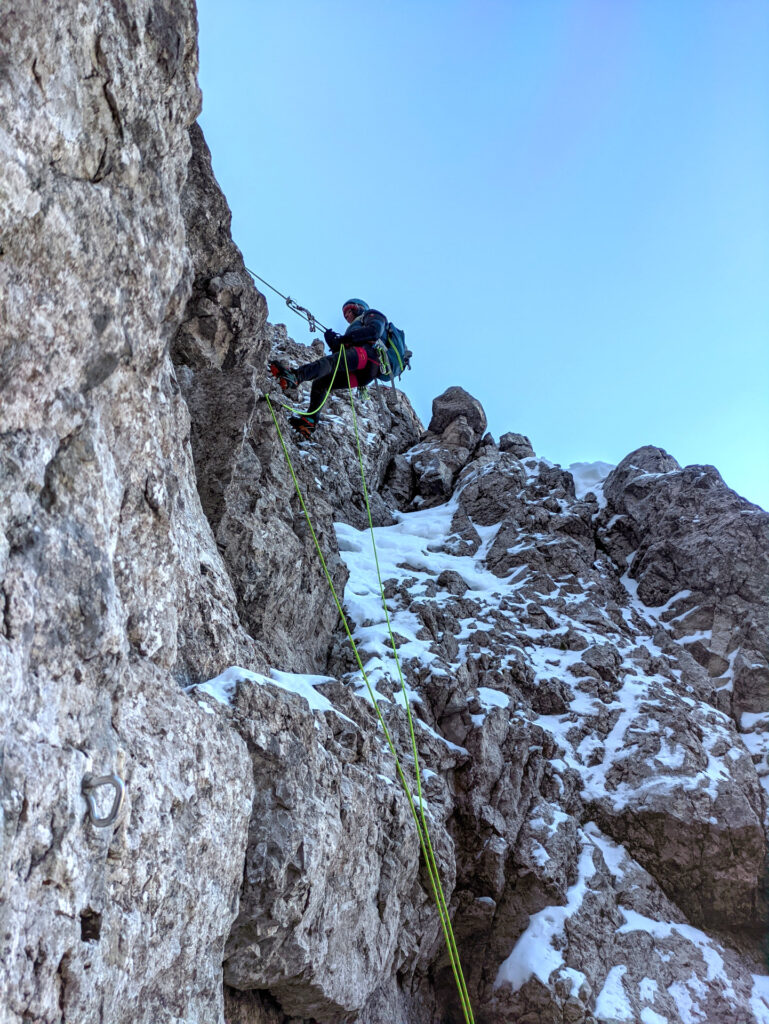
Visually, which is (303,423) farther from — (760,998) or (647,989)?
(760,998)

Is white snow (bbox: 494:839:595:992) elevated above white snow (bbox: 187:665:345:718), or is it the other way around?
white snow (bbox: 187:665:345:718)

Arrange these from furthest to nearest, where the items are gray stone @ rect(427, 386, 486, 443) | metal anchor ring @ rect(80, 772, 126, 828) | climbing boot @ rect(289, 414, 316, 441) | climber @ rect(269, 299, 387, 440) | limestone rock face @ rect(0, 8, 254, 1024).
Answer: gray stone @ rect(427, 386, 486, 443)
climbing boot @ rect(289, 414, 316, 441)
climber @ rect(269, 299, 387, 440)
metal anchor ring @ rect(80, 772, 126, 828)
limestone rock face @ rect(0, 8, 254, 1024)

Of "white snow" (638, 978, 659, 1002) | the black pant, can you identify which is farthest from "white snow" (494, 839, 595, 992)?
the black pant

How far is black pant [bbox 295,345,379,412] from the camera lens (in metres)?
10.4

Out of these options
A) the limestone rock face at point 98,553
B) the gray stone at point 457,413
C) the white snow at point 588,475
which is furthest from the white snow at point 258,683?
the gray stone at point 457,413

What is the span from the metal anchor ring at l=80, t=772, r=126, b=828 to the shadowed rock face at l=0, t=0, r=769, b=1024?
6 centimetres

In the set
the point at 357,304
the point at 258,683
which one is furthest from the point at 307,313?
the point at 258,683

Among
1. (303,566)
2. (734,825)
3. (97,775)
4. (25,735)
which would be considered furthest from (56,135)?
(734,825)

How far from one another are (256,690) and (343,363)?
6470mm

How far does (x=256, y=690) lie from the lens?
16.6 feet

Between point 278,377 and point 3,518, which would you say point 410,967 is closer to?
point 3,518

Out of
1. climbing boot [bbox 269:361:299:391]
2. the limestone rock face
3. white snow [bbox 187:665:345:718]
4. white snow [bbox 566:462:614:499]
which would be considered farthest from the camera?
white snow [bbox 566:462:614:499]

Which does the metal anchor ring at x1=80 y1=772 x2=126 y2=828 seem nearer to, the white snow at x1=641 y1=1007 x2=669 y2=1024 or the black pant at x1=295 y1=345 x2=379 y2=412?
the white snow at x1=641 y1=1007 x2=669 y2=1024

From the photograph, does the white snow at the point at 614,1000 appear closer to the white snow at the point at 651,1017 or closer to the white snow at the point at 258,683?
the white snow at the point at 651,1017
